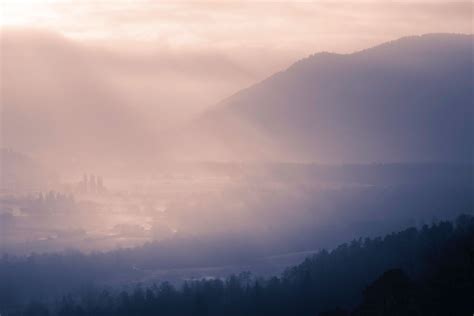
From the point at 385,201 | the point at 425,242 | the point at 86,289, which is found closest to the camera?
the point at 425,242

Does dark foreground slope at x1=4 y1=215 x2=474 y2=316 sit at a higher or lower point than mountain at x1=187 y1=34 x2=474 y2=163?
lower

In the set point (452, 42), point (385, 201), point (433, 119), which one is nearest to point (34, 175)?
point (385, 201)

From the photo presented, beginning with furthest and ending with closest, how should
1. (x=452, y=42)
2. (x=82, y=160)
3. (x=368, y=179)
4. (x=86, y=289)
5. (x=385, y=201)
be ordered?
(x=452, y=42) → (x=82, y=160) → (x=368, y=179) → (x=385, y=201) → (x=86, y=289)

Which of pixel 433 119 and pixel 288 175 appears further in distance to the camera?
pixel 433 119

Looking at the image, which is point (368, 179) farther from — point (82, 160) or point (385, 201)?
point (82, 160)

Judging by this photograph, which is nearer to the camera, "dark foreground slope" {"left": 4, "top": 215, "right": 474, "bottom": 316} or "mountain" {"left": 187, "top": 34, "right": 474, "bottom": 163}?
"dark foreground slope" {"left": 4, "top": 215, "right": 474, "bottom": 316}

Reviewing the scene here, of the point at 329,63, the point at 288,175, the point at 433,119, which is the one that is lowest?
the point at 288,175
